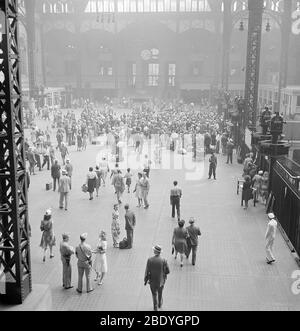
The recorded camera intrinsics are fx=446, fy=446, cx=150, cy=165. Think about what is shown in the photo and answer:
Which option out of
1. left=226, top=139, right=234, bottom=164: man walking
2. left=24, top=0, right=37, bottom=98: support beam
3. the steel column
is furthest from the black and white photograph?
left=24, top=0, right=37, bottom=98: support beam

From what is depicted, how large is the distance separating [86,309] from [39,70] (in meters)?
54.7

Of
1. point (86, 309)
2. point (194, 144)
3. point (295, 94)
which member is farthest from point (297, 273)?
point (295, 94)

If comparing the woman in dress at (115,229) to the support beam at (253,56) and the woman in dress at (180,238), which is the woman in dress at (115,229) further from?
the support beam at (253,56)

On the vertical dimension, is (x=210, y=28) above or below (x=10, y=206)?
above

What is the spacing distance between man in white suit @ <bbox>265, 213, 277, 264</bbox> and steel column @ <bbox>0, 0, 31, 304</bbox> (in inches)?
234

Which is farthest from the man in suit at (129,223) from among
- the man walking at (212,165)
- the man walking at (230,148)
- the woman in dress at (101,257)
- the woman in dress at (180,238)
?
the man walking at (230,148)

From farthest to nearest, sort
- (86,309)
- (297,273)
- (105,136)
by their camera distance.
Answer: (105,136) < (297,273) < (86,309)

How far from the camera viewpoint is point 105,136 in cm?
3219

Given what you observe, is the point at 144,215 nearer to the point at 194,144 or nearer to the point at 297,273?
the point at 297,273

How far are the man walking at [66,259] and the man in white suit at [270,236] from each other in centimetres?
465

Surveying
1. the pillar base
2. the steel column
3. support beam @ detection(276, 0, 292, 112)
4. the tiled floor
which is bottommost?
the tiled floor

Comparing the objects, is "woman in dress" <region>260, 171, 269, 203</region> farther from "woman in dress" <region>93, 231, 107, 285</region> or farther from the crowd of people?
"woman in dress" <region>93, 231, 107, 285</region>

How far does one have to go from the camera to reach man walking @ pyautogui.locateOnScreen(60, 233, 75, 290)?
9273 mm

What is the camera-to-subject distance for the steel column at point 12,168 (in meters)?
6.09
